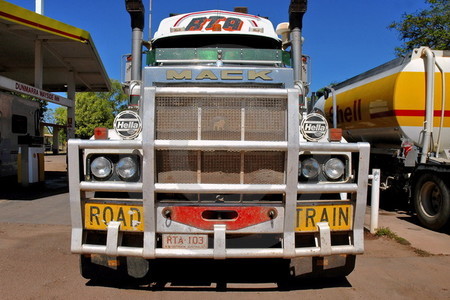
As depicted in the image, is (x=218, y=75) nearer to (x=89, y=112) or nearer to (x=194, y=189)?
(x=194, y=189)

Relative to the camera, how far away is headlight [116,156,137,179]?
3.41 metres

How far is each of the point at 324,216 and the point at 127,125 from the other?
1988mm

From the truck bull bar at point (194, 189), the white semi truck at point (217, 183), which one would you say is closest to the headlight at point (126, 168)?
the white semi truck at point (217, 183)

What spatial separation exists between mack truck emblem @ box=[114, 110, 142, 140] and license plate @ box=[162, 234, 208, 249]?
0.98 m

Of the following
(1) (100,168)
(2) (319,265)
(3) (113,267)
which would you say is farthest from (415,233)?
(1) (100,168)

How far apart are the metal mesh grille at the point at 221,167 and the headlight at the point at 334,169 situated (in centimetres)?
49

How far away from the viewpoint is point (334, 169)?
350 centimetres

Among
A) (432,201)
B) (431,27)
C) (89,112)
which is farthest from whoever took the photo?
(89,112)

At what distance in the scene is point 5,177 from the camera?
1157cm

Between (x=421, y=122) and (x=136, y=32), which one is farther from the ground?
(x=136, y=32)

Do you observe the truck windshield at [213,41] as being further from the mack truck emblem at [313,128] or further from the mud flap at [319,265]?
the mud flap at [319,265]

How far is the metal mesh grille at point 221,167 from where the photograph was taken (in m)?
3.32

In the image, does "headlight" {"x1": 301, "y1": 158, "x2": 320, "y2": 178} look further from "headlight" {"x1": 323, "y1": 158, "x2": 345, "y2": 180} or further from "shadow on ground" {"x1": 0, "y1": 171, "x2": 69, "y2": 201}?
"shadow on ground" {"x1": 0, "y1": 171, "x2": 69, "y2": 201}

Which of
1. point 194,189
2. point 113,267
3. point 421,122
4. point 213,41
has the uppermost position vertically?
point 213,41
